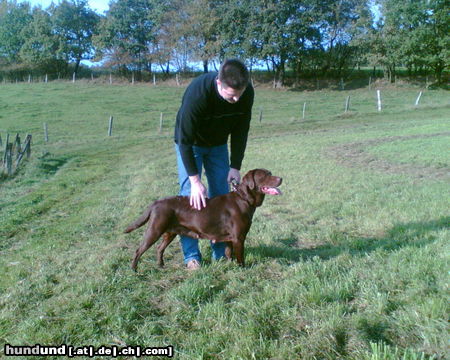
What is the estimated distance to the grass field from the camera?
2930mm

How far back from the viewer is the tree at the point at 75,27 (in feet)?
200

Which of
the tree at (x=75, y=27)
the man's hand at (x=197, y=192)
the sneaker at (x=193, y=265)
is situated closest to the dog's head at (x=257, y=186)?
the man's hand at (x=197, y=192)

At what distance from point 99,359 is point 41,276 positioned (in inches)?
76.9

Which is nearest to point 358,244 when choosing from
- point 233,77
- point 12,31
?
point 233,77

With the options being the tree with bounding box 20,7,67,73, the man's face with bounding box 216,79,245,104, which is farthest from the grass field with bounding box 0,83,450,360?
the tree with bounding box 20,7,67,73

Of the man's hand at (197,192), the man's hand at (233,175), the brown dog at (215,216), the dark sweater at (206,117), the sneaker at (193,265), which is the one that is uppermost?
the dark sweater at (206,117)

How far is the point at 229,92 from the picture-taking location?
3676 mm

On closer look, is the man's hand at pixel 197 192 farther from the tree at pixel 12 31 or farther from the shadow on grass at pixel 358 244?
the tree at pixel 12 31

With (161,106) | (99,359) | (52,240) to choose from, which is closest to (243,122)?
(99,359)

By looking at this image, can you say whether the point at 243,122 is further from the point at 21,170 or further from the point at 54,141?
the point at 54,141

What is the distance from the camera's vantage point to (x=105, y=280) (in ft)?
13.4

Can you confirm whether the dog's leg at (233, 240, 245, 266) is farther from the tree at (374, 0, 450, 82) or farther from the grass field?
the tree at (374, 0, 450, 82)

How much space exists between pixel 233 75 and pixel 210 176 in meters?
1.66

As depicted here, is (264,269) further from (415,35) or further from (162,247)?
(415,35)
